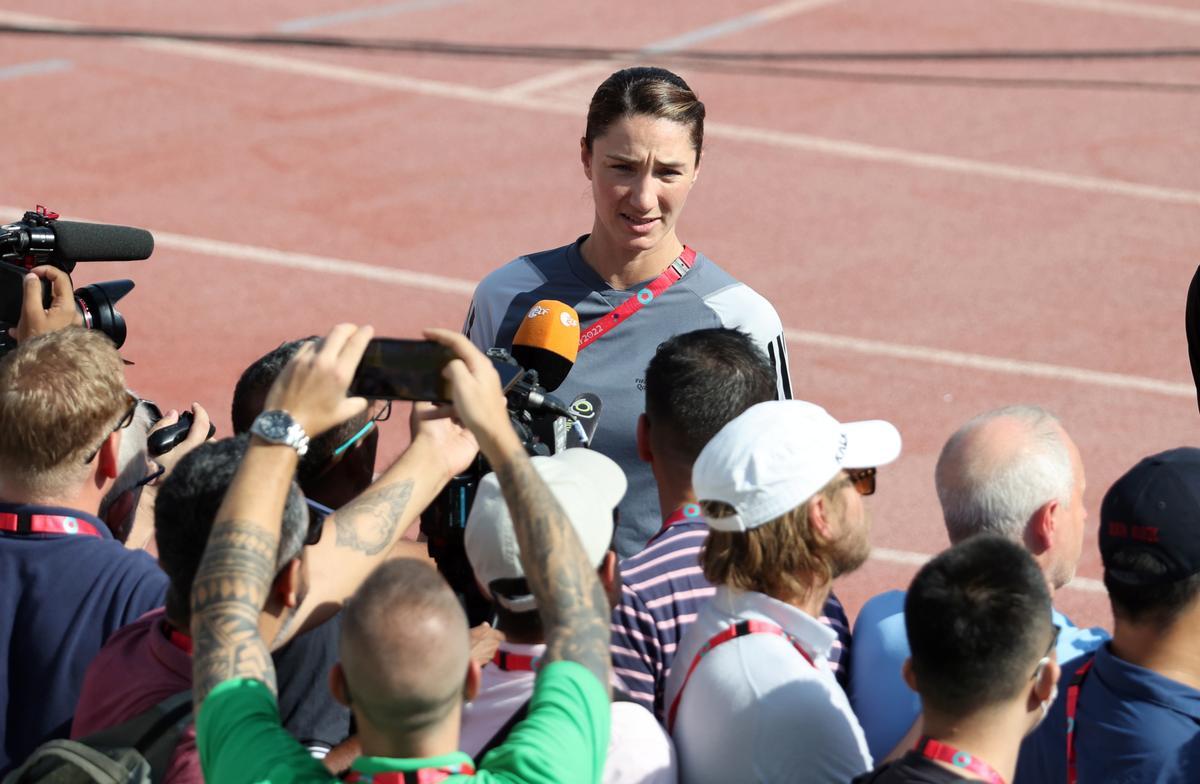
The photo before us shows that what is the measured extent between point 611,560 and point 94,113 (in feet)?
37.5

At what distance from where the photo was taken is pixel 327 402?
318 centimetres

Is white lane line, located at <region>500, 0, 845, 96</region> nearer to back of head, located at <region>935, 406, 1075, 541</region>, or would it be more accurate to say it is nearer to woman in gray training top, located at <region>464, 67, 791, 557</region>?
woman in gray training top, located at <region>464, 67, 791, 557</region>

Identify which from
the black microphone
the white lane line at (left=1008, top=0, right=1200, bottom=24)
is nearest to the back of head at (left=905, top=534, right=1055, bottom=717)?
the black microphone

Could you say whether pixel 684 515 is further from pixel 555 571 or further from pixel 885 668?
pixel 555 571

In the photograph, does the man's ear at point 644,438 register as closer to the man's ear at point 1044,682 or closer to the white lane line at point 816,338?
the man's ear at point 1044,682

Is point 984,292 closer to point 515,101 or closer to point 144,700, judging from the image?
point 515,101

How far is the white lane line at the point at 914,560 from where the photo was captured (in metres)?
7.21

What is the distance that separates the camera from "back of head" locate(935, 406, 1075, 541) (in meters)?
3.81

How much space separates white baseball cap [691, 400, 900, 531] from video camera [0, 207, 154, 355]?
228 cm

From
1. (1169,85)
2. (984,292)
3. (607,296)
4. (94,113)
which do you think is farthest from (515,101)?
(607,296)

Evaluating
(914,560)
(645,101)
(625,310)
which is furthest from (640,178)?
(914,560)

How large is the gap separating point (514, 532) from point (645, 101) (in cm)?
197

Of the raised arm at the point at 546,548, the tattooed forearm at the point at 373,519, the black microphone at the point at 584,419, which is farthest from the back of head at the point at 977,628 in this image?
the black microphone at the point at 584,419

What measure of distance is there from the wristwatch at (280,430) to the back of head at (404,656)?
0.39 m
